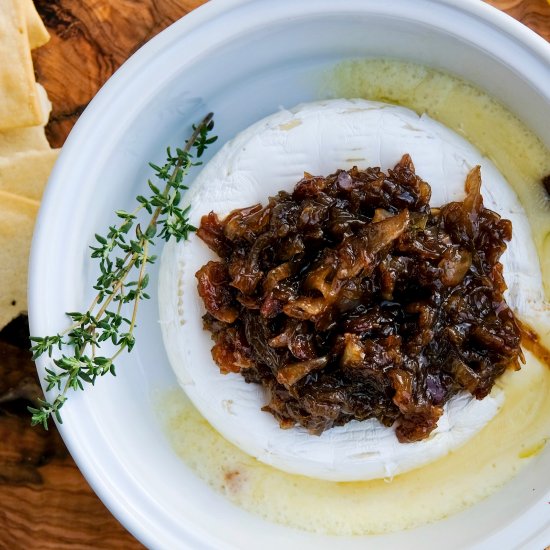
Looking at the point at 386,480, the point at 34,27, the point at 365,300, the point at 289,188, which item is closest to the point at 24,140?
the point at 34,27

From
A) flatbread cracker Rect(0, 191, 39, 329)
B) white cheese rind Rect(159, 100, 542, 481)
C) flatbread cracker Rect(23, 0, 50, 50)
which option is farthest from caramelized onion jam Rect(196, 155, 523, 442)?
flatbread cracker Rect(23, 0, 50, 50)

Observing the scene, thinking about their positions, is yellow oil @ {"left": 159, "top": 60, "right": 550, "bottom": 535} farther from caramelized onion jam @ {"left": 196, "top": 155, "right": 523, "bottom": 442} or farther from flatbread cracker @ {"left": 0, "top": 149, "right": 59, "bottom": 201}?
flatbread cracker @ {"left": 0, "top": 149, "right": 59, "bottom": 201}

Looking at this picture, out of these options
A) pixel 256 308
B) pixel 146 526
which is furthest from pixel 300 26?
pixel 146 526

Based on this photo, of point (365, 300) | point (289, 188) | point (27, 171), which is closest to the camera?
point (365, 300)

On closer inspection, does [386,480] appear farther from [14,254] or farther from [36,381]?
[14,254]

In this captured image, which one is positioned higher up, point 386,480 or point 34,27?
point 34,27

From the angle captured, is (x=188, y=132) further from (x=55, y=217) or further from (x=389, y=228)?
(x=389, y=228)
